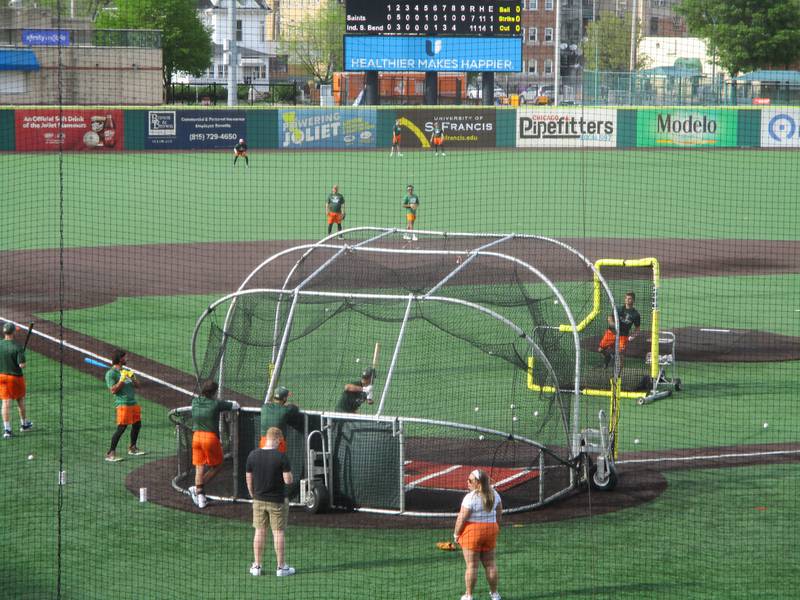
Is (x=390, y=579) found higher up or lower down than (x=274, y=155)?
lower down

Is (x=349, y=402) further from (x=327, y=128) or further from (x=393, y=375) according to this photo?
(x=327, y=128)

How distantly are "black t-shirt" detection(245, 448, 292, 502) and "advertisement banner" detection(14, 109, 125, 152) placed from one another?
34.4 meters

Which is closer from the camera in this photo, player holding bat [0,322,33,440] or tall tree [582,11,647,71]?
player holding bat [0,322,33,440]

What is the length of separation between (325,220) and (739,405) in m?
17.6

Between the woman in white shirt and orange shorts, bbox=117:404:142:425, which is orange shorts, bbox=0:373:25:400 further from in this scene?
the woman in white shirt

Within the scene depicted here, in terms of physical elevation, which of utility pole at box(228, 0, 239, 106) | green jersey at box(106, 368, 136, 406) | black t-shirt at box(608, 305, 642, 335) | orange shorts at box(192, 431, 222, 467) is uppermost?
utility pole at box(228, 0, 239, 106)

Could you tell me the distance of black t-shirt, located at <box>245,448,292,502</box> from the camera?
9.73 m

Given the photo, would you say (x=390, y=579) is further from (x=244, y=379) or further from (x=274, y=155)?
(x=274, y=155)

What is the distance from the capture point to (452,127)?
46.9 metres

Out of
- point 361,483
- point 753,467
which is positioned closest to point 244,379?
point 361,483

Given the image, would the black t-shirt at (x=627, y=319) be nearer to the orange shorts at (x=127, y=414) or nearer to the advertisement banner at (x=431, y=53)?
the orange shorts at (x=127, y=414)

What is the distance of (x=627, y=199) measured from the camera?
36.5m

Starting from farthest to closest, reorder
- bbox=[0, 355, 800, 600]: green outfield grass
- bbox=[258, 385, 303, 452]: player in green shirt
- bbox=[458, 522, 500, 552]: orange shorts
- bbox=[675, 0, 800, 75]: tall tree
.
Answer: bbox=[675, 0, 800, 75]: tall tree, bbox=[258, 385, 303, 452]: player in green shirt, bbox=[0, 355, 800, 600]: green outfield grass, bbox=[458, 522, 500, 552]: orange shorts

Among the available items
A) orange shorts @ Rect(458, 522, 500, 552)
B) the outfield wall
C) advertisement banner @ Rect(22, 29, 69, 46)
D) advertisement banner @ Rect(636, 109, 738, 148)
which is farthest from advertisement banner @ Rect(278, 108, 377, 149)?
orange shorts @ Rect(458, 522, 500, 552)
